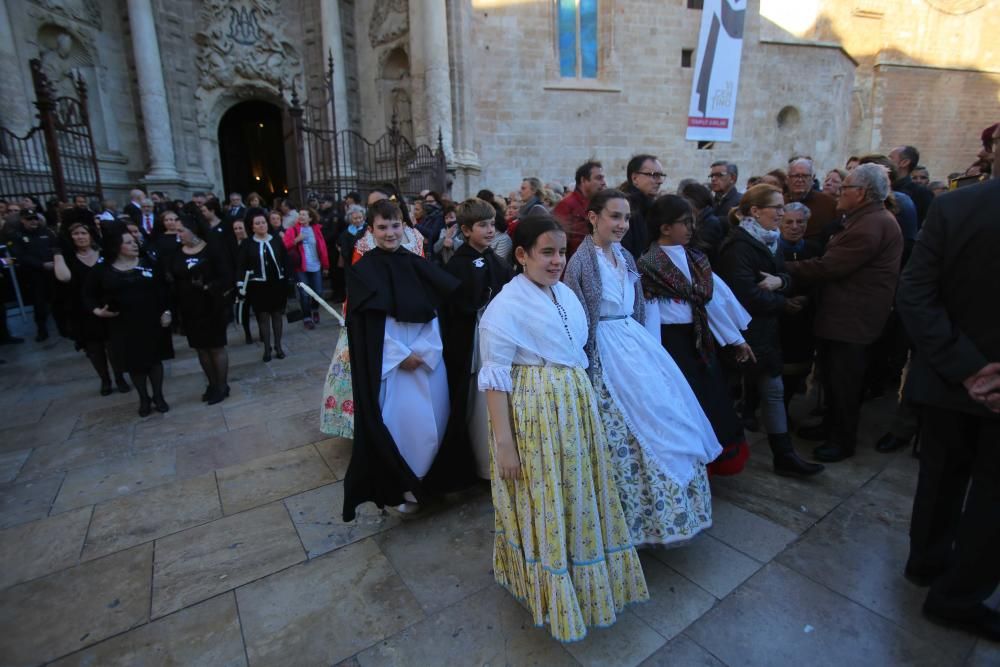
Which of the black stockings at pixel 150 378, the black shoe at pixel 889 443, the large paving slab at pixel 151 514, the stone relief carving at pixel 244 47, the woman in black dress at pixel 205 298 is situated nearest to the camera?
the large paving slab at pixel 151 514

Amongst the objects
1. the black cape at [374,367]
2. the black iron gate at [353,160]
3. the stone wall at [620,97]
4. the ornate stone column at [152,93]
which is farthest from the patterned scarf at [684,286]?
the ornate stone column at [152,93]

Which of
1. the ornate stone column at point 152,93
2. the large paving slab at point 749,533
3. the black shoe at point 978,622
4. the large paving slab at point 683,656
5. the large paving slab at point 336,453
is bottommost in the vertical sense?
the large paving slab at point 336,453

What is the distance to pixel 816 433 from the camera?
388cm

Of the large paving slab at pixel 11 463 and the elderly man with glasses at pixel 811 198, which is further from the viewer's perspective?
the elderly man with glasses at pixel 811 198

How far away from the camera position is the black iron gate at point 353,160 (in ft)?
34.6

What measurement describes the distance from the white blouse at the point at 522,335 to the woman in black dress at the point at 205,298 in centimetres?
401

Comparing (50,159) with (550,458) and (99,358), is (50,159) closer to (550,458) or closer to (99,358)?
(99,358)

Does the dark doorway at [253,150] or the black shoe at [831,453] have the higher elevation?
the dark doorway at [253,150]

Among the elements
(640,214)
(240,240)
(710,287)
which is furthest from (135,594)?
(240,240)

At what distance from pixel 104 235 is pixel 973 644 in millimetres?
6399

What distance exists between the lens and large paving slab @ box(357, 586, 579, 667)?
203 cm

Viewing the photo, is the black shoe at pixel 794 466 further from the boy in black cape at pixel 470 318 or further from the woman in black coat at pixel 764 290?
the boy in black cape at pixel 470 318

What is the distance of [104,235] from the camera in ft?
15.1

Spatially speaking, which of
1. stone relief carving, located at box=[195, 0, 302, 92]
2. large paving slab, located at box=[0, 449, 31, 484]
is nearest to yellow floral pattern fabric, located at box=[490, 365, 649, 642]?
large paving slab, located at box=[0, 449, 31, 484]
